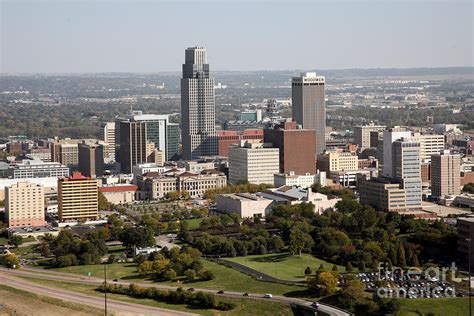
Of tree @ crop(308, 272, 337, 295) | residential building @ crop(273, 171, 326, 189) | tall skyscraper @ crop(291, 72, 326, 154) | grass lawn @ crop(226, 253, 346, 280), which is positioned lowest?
grass lawn @ crop(226, 253, 346, 280)

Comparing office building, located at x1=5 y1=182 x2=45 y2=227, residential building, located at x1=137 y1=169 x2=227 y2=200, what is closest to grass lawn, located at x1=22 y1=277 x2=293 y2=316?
office building, located at x1=5 y1=182 x2=45 y2=227

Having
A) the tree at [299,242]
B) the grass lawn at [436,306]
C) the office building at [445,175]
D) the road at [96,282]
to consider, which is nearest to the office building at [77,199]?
the road at [96,282]

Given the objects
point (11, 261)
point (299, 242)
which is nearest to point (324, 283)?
point (299, 242)

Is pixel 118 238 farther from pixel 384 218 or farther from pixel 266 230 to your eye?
pixel 384 218

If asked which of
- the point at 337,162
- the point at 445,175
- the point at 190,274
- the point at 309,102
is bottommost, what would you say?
the point at 190,274

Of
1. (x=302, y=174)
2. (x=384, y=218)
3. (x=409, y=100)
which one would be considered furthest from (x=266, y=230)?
(x=409, y=100)

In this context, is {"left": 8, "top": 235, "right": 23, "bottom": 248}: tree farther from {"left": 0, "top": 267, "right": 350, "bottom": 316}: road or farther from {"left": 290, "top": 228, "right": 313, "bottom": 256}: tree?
{"left": 290, "top": 228, "right": 313, "bottom": 256}: tree

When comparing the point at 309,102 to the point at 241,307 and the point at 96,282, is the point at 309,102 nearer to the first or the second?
the point at 96,282
